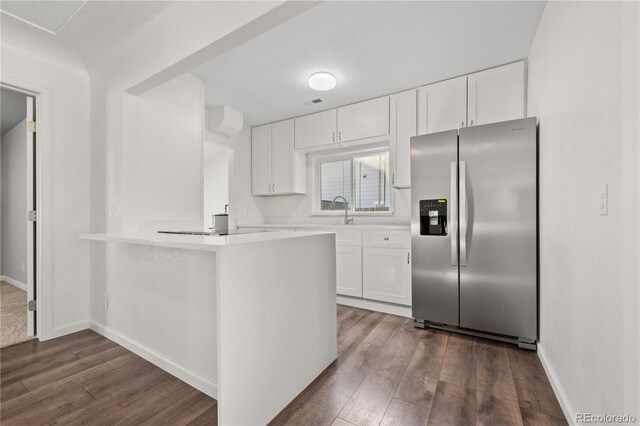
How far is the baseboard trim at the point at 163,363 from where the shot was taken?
1.68 metres

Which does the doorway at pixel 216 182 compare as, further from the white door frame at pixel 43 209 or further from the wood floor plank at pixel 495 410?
the wood floor plank at pixel 495 410

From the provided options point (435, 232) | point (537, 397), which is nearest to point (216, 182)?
point (435, 232)

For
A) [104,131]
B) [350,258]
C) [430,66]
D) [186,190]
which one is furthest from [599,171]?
[104,131]

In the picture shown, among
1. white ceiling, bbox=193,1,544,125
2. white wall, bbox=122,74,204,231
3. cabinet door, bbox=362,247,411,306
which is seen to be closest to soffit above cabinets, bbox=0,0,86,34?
white wall, bbox=122,74,204,231

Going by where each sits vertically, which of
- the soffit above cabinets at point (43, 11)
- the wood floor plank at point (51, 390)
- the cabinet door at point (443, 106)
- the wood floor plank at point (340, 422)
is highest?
the soffit above cabinets at point (43, 11)

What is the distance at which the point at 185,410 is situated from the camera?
5.04ft

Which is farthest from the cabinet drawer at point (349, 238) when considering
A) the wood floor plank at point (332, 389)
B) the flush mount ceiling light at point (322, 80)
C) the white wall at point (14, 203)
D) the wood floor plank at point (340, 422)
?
the white wall at point (14, 203)

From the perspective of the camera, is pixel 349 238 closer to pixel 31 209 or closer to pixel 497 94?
pixel 497 94

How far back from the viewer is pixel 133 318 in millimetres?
2217

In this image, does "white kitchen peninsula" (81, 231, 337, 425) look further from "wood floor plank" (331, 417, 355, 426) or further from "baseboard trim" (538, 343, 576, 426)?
"baseboard trim" (538, 343, 576, 426)

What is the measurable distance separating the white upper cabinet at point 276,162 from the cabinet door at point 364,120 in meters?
0.83

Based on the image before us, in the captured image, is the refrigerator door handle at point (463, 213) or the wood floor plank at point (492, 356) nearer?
the wood floor plank at point (492, 356)

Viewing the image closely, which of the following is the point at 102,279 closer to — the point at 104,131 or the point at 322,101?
the point at 104,131

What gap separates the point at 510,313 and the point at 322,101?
296 centimetres
